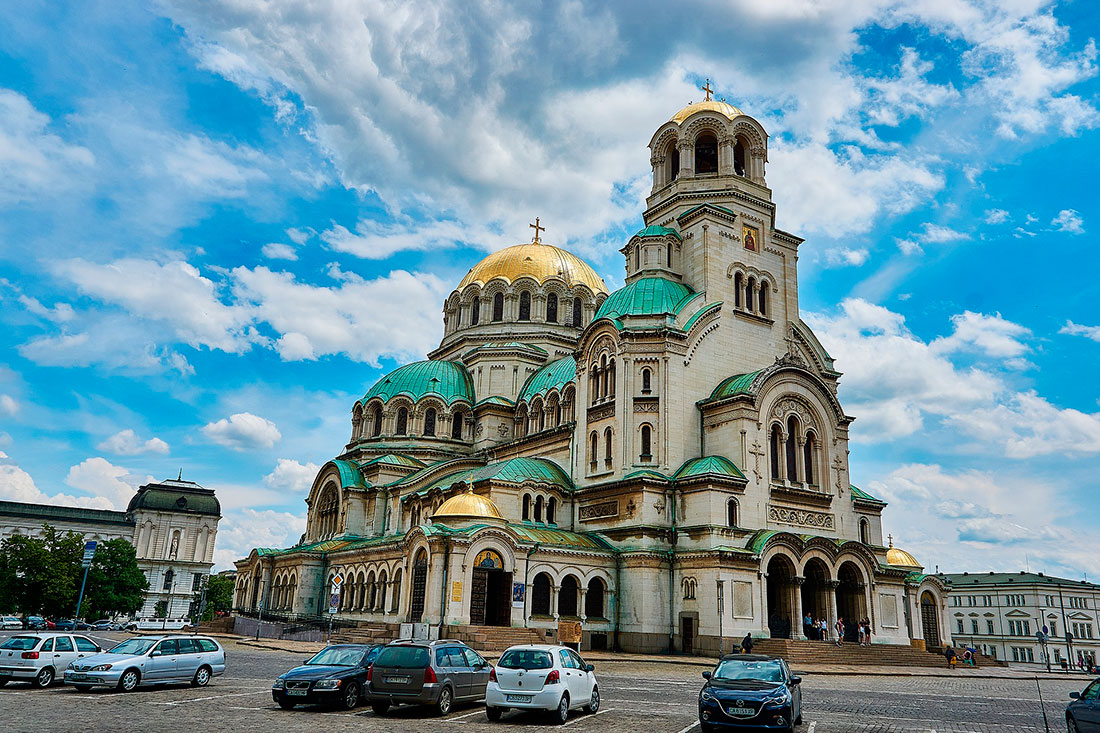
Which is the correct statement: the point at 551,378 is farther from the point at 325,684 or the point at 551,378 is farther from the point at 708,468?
the point at 325,684

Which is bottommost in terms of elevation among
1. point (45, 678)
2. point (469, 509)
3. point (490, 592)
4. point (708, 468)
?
point (45, 678)

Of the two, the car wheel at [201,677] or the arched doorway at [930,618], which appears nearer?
the car wheel at [201,677]

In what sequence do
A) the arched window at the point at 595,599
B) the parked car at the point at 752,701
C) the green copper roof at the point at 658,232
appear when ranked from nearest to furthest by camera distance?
the parked car at the point at 752,701
the arched window at the point at 595,599
the green copper roof at the point at 658,232

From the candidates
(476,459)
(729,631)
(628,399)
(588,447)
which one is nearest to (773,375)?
(628,399)

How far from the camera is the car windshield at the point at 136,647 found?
21.1 meters

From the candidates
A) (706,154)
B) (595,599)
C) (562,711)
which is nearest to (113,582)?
(595,599)

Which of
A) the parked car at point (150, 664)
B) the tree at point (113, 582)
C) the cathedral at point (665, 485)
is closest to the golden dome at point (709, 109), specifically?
the cathedral at point (665, 485)

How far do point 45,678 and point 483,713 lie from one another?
38.0 feet

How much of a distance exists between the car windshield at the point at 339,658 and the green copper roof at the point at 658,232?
3597cm

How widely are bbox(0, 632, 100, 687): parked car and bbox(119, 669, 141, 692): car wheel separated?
1.23 metres

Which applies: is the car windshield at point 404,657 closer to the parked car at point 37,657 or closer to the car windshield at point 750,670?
the car windshield at point 750,670

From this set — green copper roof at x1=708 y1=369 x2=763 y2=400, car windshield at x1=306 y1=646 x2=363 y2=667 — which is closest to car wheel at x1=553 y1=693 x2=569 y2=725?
car windshield at x1=306 y1=646 x2=363 y2=667

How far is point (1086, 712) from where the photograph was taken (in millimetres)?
14102

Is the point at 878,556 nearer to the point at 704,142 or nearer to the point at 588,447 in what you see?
the point at 588,447
